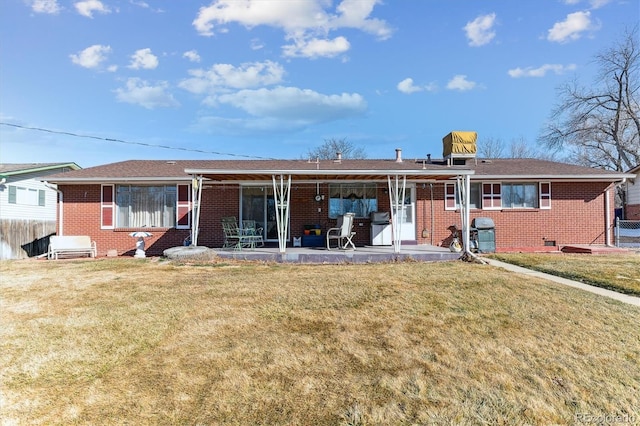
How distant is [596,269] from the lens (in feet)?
24.2

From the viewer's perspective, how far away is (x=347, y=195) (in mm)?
11844

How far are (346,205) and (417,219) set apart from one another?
245 centimetres

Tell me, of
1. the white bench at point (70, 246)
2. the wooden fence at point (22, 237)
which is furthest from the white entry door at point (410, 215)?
the wooden fence at point (22, 237)

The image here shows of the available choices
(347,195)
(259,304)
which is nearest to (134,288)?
(259,304)

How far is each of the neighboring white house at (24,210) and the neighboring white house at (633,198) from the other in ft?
80.7

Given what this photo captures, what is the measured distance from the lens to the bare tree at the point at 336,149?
35.2 meters

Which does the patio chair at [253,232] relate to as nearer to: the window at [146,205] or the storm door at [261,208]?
the storm door at [261,208]

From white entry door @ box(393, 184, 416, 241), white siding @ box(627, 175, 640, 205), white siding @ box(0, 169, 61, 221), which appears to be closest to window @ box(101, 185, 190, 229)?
white siding @ box(0, 169, 61, 221)

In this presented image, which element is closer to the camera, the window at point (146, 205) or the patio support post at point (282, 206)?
the patio support post at point (282, 206)

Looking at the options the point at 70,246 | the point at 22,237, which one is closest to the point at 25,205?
the point at 22,237

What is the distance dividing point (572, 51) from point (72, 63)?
743 inches

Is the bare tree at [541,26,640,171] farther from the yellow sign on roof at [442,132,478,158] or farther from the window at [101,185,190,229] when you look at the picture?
the window at [101,185,190,229]

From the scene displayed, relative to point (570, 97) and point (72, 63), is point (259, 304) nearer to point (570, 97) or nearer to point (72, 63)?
point (72, 63)

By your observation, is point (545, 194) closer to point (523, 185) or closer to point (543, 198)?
point (543, 198)
